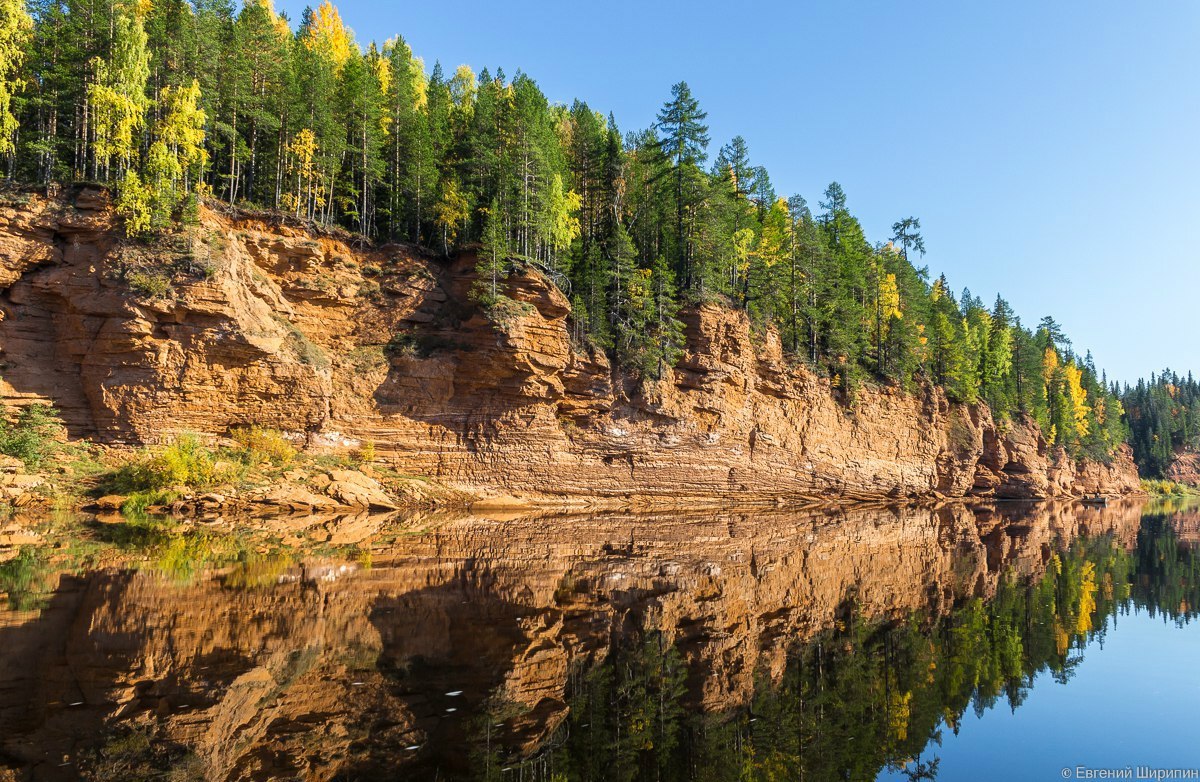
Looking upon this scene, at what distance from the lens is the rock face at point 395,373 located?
2969 cm

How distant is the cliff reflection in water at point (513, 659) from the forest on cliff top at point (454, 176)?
24.7 m

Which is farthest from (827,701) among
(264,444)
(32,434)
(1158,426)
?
(1158,426)

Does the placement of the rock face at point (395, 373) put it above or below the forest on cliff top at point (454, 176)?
below

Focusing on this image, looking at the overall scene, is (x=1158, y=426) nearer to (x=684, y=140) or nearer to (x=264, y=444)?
(x=684, y=140)

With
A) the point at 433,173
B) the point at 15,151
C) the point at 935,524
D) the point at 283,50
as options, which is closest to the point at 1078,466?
the point at 935,524

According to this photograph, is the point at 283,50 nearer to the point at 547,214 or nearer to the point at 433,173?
the point at 433,173

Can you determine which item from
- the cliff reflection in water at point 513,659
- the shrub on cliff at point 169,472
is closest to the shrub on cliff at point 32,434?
the shrub on cliff at point 169,472

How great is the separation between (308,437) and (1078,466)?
92.9 m

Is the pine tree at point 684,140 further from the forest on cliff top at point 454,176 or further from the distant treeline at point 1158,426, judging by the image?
the distant treeline at point 1158,426

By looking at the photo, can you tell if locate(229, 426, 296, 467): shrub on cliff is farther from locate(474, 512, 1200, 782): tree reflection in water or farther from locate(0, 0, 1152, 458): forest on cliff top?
locate(474, 512, 1200, 782): tree reflection in water

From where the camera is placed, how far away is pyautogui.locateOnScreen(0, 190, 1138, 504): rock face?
29688 mm

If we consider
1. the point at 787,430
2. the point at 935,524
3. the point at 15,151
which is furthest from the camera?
the point at 787,430

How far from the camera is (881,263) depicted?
64750 mm

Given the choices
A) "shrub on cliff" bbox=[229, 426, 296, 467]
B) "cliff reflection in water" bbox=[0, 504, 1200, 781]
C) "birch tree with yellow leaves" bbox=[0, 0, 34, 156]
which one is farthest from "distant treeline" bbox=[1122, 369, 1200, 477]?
"birch tree with yellow leaves" bbox=[0, 0, 34, 156]
